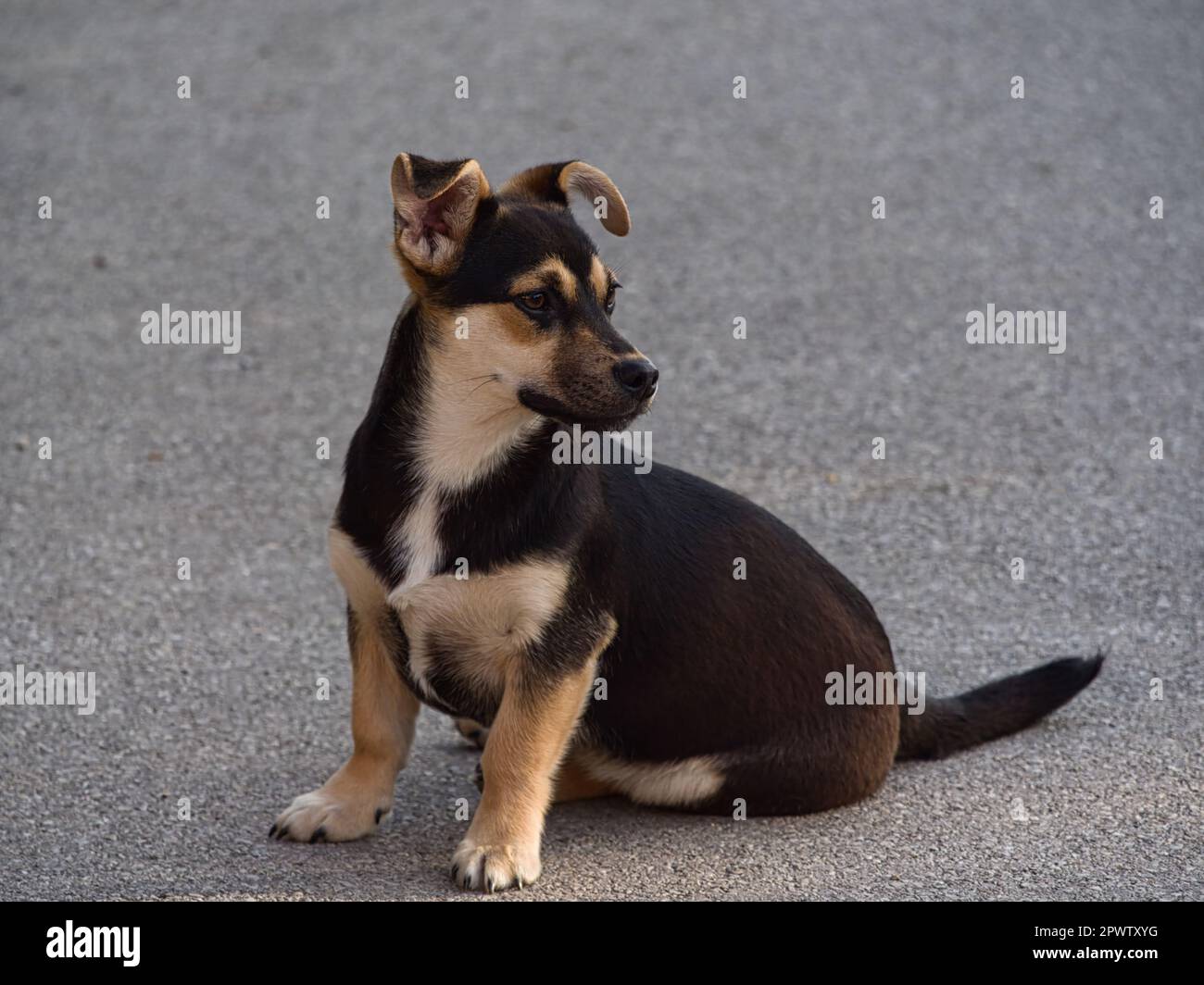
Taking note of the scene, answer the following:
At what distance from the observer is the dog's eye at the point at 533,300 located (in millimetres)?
4871

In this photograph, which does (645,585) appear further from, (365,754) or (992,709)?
(992,709)

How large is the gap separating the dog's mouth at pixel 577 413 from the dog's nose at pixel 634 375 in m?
0.05

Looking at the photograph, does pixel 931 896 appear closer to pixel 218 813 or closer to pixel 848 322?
pixel 218 813

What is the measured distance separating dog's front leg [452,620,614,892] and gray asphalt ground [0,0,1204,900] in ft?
0.53

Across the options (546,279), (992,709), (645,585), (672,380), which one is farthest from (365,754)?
(672,380)

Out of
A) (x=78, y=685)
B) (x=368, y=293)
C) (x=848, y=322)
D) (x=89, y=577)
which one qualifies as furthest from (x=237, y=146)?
(x=78, y=685)

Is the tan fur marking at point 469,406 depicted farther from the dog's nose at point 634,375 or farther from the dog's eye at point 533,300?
the dog's nose at point 634,375

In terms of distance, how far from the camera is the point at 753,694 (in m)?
5.42

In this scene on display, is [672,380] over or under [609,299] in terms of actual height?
under

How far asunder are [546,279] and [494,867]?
192 cm

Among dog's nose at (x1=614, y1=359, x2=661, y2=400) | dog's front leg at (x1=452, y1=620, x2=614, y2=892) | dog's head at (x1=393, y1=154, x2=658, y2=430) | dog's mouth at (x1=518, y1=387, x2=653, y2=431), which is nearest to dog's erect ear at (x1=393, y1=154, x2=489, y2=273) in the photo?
dog's head at (x1=393, y1=154, x2=658, y2=430)

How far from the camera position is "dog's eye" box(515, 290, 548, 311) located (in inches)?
192

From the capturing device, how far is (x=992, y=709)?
245 inches

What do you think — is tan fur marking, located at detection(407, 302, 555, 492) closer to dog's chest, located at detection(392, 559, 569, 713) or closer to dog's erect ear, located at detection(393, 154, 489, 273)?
dog's erect ear, located at detection(393, 154, 489, 273)
